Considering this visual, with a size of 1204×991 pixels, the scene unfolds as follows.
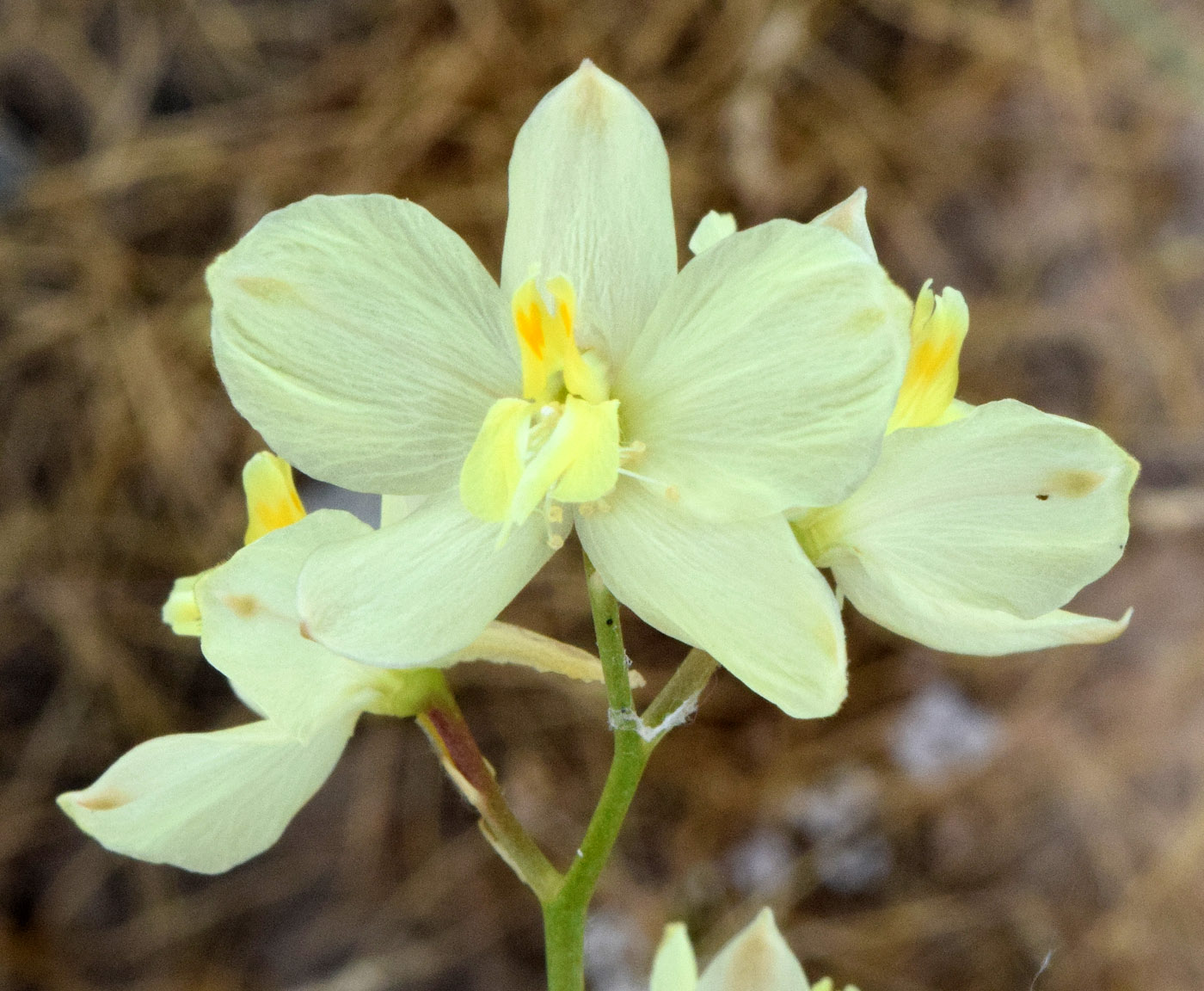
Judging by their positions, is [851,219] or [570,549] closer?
[851,219]

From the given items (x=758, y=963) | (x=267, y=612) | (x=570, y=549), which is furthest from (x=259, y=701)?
(x=570, y=549)

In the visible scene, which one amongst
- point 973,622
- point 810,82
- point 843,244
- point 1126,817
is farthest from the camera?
point 810,82

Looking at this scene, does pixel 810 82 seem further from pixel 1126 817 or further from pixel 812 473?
pixel 812 473

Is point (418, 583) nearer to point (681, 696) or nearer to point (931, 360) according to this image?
point (681, 696)

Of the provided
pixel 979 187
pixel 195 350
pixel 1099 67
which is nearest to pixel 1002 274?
pixel 979 187

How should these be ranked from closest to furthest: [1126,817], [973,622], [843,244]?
[843,244] → [973,622] → [1126,817]

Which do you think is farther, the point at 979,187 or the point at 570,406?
the point at 979,187

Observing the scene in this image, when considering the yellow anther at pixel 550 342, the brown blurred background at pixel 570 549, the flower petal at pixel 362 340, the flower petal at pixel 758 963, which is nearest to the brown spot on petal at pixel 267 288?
the flower petal at pixel 362 340
